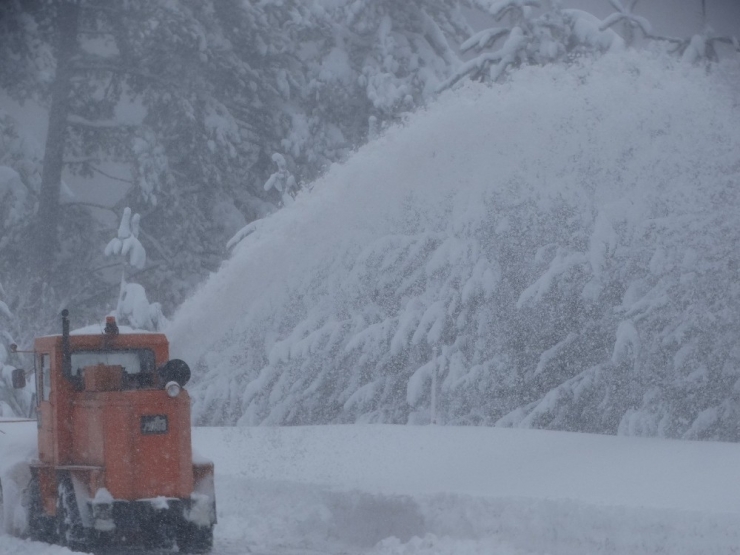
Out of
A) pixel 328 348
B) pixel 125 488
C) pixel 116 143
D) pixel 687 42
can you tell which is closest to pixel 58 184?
pixel 116 143

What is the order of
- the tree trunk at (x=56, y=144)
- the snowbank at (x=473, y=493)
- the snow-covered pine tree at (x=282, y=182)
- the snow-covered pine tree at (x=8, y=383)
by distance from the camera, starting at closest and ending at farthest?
the snowbank at (x=473, y=493)
the snow-covered pine tree at (x=8, y=383)
the snow-covered pine tree at (x=282, y=182)
the tree trunk at (x=56, y=144)

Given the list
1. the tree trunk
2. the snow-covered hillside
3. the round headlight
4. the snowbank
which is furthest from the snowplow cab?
the tree trunk

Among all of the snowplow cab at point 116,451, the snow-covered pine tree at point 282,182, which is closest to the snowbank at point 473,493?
the snowplow cab at point 116,451

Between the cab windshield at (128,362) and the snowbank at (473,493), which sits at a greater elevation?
the cab windshield at (128,362)

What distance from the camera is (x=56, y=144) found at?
A: 27.3 metres

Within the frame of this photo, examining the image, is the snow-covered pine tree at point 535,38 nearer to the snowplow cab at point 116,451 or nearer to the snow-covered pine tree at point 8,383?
the snow-covered pine tree at point 8,383

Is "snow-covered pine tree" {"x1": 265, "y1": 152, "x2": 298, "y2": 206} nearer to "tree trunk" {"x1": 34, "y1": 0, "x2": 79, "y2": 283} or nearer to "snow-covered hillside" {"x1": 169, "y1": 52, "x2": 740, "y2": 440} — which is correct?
"tree trunk" {"x1": 34, "y1": 0, "x2": 79, "y2": 283}

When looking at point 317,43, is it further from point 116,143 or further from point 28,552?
point 28,552

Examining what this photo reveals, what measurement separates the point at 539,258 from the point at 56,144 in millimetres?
16980

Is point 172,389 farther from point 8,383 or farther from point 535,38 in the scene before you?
point 535,38

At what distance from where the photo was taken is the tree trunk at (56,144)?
26625 millimetres

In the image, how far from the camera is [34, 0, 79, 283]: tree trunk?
87.4ft

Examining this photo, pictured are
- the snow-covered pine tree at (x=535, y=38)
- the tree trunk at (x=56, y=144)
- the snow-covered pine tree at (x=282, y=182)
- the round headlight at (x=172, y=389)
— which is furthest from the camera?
the tree trunk at (x=56, y=144)

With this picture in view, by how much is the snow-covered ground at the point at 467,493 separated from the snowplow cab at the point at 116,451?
38cm
